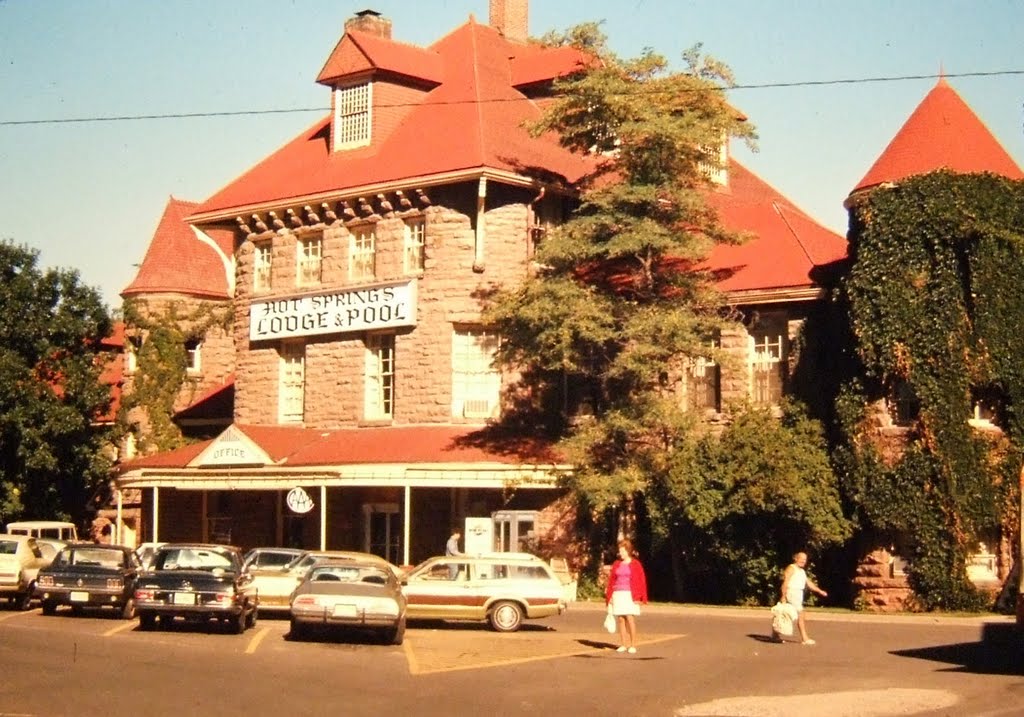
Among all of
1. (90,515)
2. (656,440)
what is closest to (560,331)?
(656,440)

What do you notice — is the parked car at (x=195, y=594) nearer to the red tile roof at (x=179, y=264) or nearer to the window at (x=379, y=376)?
the window at (x=379, y=376)

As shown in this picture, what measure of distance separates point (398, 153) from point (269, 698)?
25.4 metres

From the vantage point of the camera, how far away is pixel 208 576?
2567 cm

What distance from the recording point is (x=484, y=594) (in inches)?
1094

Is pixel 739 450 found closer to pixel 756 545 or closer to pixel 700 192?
pixel 756 545

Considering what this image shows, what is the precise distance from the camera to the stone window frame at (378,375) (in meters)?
41.1

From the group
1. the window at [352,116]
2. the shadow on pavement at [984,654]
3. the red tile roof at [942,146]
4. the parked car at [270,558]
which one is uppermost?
the window at [352,116]

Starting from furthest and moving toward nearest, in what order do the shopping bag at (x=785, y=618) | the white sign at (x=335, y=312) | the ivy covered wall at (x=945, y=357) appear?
1. the white sign at (x=335, y=312)
2. the ivy covered wall at (x=945, y=357)
3. the shopping bag at (x=785, y=618)

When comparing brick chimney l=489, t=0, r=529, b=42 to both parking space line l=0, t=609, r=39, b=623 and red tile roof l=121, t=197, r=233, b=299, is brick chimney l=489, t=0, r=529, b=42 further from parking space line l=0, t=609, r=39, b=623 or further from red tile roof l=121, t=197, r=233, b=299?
parking space line l=0, t=609, r=39, b=623

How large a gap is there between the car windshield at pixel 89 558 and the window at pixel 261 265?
15886 mm

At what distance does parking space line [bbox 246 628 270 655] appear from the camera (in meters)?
23.2

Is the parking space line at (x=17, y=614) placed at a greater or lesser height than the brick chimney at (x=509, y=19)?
lesser

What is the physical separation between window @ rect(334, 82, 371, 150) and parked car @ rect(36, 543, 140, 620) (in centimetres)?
1711

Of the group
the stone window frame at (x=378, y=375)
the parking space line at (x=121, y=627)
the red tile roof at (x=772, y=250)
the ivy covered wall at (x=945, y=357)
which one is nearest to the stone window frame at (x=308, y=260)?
the stone window frame at (x=378, y=375)
